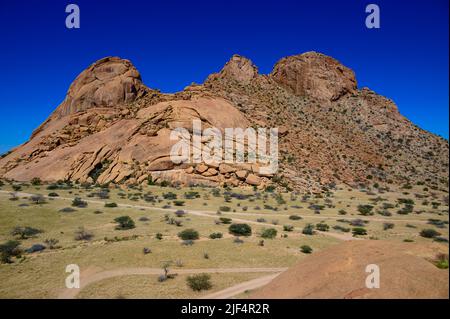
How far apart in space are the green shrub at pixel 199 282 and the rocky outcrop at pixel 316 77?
81034 millimetres

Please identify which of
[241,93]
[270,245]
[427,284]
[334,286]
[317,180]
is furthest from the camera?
[241,93]

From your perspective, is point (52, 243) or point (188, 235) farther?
point (188, 235)

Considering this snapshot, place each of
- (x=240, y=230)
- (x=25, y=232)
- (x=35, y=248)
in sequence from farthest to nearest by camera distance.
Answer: (x=240, y=230) → (x=25, y=232) → (x=35, y=248)

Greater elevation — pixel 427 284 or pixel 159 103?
pixel 159 103

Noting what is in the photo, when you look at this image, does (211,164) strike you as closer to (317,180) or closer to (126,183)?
(126,183)

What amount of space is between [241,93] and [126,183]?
43086mm

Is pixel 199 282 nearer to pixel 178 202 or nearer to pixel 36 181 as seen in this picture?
pixel 178 202

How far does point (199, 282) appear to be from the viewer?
15914 millimetres

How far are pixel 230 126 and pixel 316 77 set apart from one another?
41597 mm

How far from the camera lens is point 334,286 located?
8852 mm

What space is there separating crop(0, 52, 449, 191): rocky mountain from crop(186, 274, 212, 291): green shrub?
2324 centimetres

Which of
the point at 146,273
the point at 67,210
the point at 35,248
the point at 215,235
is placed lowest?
the point at 146,273

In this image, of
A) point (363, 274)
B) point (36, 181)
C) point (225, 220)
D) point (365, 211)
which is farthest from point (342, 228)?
point (36, 181)

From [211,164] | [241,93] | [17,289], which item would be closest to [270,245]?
[17,289]
